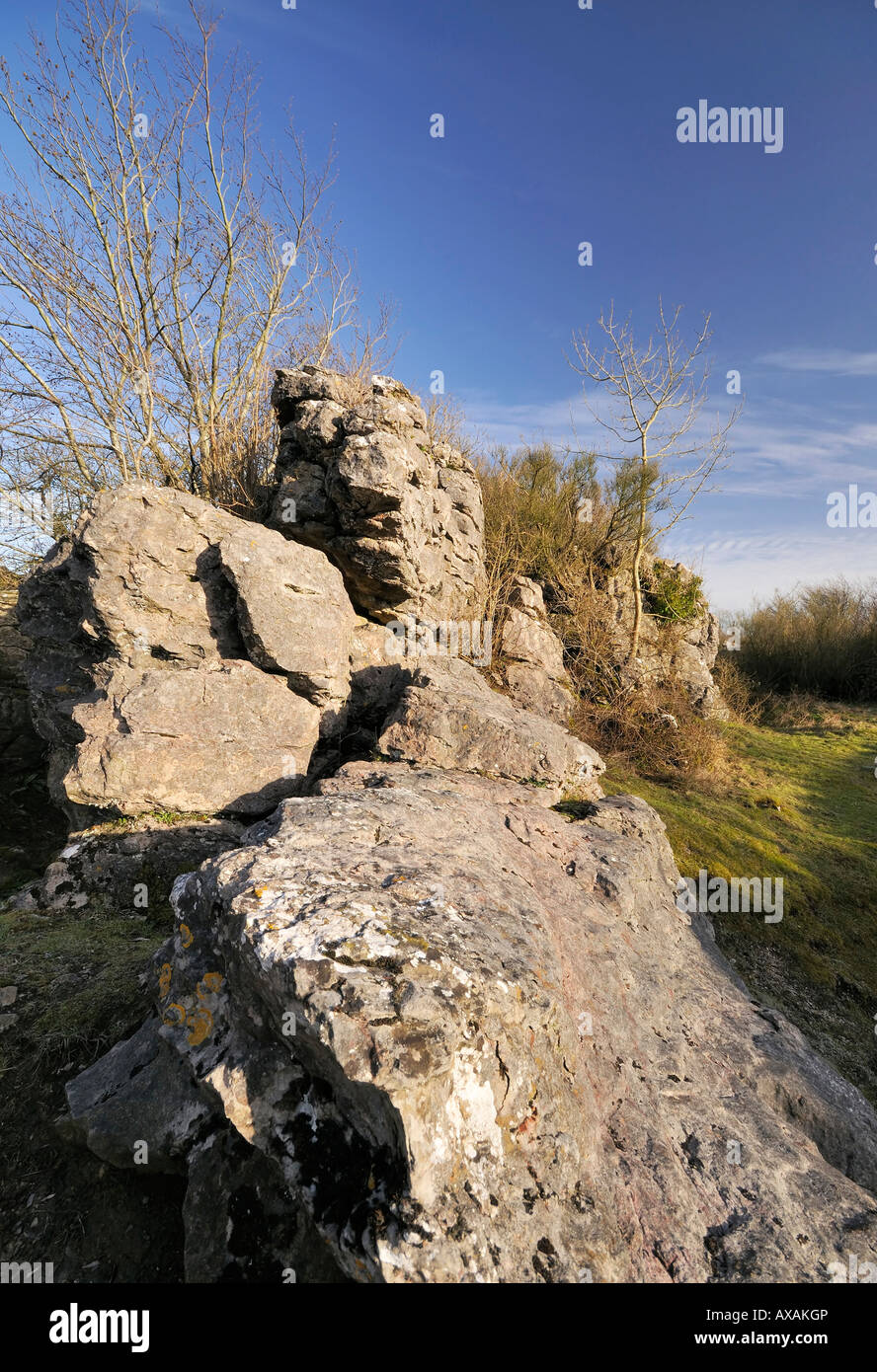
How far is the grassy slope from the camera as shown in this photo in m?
5.91

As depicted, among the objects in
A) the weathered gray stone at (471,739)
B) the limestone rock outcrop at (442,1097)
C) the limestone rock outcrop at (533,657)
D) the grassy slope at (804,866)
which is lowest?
the grassy slope at (804,866)

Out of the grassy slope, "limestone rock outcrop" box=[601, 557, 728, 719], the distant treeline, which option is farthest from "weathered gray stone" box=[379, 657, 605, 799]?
the distant treeline

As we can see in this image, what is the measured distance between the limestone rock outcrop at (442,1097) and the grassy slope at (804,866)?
2184 millimetres

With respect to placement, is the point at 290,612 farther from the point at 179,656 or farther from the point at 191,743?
the point at 191,743

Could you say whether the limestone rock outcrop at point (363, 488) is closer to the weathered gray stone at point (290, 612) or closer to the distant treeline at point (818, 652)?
the weathered gray stone at point (290, 612)

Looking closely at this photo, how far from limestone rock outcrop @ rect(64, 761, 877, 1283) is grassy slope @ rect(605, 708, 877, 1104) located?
2.18m

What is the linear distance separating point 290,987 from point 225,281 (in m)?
14.2

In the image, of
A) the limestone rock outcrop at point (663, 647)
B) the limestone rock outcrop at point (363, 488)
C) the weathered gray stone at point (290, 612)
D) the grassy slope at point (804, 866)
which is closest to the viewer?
the grassy slope at point (804, 866)

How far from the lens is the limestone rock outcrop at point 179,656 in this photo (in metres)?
5.65

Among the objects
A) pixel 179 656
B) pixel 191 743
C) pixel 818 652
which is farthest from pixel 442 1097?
pixel 818 652

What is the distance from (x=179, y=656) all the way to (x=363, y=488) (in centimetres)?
325

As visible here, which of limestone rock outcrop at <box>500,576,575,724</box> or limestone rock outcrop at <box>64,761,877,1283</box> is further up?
limestone rock outcrop at <box>500,576,575,724</box>
